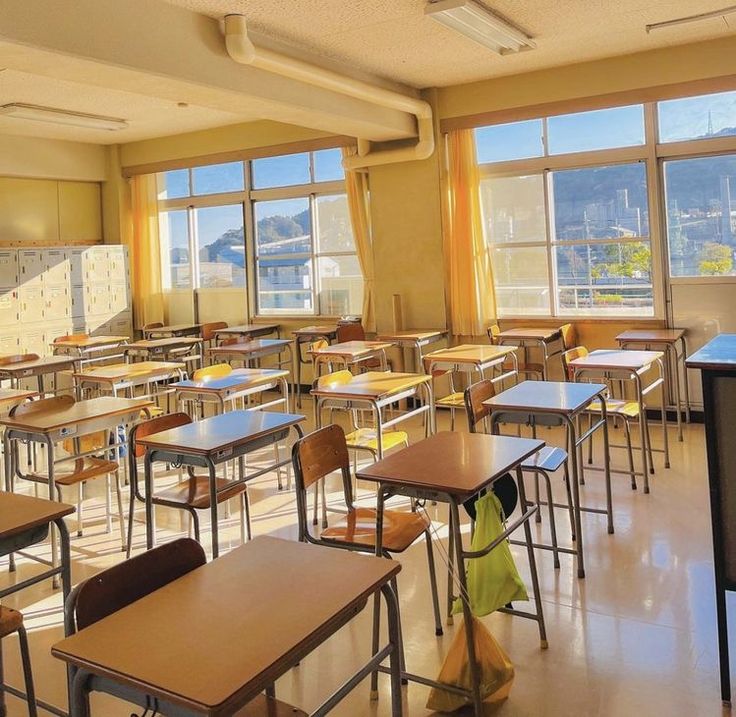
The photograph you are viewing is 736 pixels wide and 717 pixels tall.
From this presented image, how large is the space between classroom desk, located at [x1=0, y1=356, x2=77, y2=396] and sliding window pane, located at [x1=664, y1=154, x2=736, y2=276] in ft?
17.7

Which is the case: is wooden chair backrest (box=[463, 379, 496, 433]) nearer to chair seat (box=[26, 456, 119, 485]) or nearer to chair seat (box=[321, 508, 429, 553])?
chair seat (box=[321, 508, 429, 553])

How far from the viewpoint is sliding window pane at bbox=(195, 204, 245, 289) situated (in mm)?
9117

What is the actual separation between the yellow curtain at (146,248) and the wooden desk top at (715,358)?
8.02m

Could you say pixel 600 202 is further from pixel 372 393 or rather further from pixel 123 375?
pixel 123 375

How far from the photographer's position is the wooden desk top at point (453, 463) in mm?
2418

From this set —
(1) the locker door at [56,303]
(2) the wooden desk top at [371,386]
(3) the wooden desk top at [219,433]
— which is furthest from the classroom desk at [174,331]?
(3) the wooden desk top at [219,433]

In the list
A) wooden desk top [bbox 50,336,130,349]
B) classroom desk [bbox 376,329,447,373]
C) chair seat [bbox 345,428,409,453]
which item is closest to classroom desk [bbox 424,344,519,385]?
classroom desk [bbox 376,329,447,373]

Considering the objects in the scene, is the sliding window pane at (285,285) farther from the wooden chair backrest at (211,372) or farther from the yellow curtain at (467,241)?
the wooden chair backrest at (211,372)

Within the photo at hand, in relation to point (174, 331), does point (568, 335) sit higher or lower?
lower

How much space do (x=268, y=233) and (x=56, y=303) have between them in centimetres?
272

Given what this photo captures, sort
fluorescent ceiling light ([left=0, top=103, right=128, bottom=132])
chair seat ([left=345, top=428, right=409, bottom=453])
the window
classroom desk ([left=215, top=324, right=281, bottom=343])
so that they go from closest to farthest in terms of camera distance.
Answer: chair seat ([left=345, top=428, right=409, bottom=453]), fluorescent ceiling light ([left=0, top=103, right=128, bottom=132]), classroom desk ([left=215, top=324, right=281, bottom=343]), the window

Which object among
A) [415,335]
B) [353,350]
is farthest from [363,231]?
[353,350]

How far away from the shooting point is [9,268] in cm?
848

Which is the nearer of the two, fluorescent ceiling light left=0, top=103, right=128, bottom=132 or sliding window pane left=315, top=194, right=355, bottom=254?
fluorescent ceiling light left=0, top=103, right=128, bottom=132
